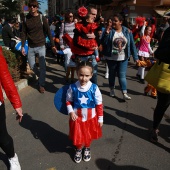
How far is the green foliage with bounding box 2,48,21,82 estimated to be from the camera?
198 inches

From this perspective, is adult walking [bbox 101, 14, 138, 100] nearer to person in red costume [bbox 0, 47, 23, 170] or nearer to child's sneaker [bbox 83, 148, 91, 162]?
child's sneaker [bbox 83, 148, 91, 162]

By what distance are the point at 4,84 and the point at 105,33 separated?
114 inches

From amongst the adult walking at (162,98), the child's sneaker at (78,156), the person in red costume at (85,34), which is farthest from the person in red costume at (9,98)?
the person in red costume at (85,34)

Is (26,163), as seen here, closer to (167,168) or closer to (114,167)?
(114,167)

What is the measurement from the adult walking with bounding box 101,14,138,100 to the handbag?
1505 millimetres

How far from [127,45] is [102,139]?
6.92 ft

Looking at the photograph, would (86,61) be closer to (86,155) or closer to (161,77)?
(161,77)

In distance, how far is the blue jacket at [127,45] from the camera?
4.32m

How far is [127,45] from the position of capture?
4.39 m

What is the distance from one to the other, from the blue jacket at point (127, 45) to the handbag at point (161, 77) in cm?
154

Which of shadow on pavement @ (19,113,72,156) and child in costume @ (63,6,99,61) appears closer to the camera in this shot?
shadow on pavement @ (19,113,72,156)

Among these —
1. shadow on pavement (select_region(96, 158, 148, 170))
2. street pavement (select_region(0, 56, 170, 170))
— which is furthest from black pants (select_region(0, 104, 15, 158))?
shadow on pavement (select_region(96, 158, 148, 170))

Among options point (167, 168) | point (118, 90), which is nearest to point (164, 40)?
point (167, 168)

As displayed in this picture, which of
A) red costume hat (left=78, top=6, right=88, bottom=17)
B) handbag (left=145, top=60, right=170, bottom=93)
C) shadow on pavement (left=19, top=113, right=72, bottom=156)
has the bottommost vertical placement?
shadow on pavement (left=19, top=113, right=72, bottom=156)
